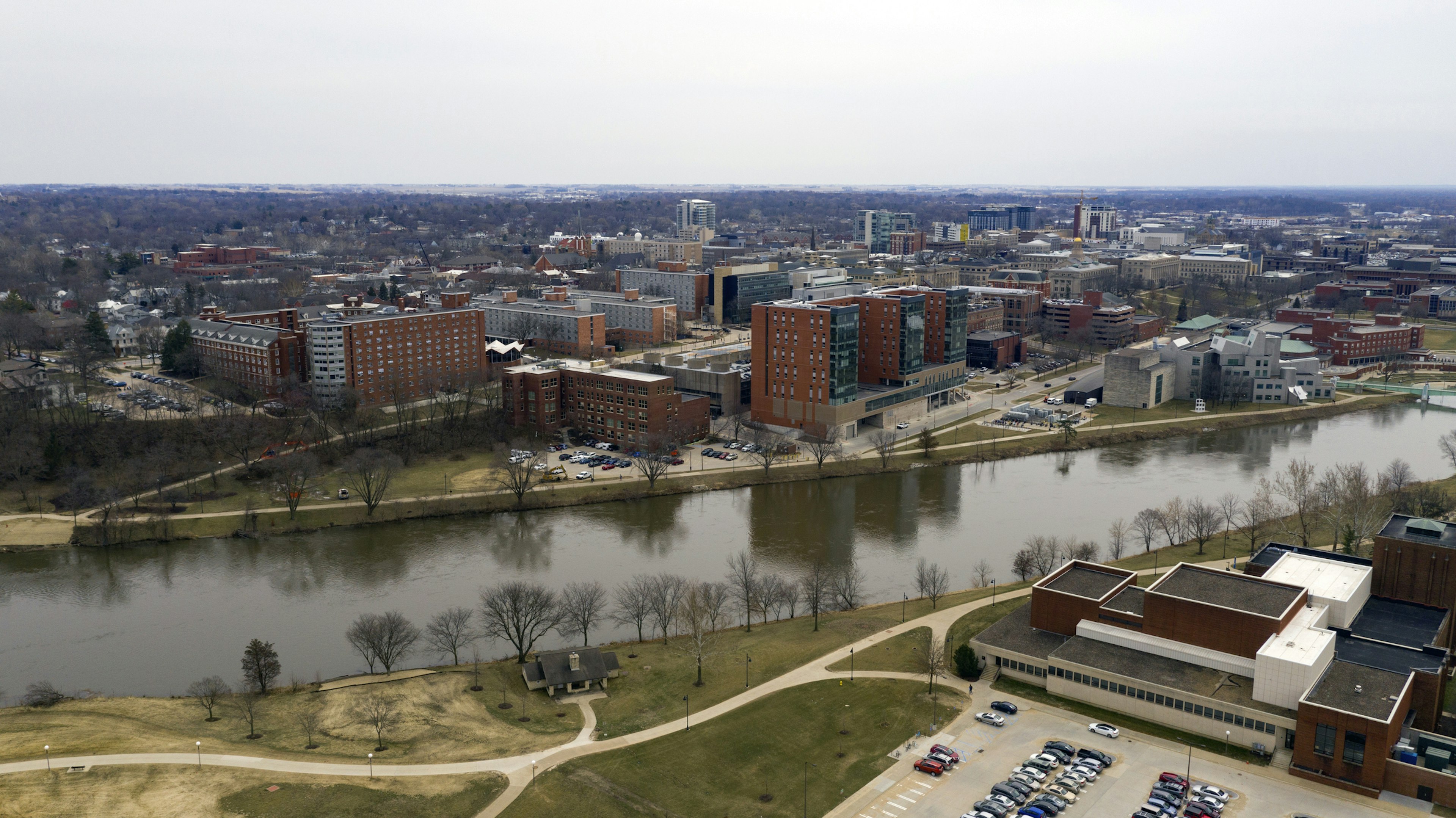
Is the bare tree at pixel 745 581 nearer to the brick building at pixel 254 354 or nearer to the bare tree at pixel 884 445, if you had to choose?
the bare tree at pixel 884 445

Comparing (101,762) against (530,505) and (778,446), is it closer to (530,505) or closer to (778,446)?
(530,505)

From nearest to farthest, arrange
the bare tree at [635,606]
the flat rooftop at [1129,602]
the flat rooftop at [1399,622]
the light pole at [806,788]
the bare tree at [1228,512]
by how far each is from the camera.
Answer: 1. the light pole at [806,788]
2. the flat rooftop at [1399,622]
3. the flat rooftop at [1129,602]
4. the bare tree at [635,606]
5. the bare tree at [1228,512]

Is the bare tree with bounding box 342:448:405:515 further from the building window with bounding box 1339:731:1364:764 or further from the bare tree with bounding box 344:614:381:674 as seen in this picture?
the building window with bounding box 1339:731:1364:764

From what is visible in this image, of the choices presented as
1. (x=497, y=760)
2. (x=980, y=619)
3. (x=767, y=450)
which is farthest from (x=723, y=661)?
(x=767, y=450)

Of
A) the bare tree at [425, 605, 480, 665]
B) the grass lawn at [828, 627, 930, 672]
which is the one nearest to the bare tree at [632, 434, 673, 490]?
the bare tree at [425, 605, 480, 665]

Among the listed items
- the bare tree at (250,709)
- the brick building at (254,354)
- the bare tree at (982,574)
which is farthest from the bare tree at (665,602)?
the brick building at (254,354)

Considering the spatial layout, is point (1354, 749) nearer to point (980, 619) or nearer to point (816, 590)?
point (980, 619)
